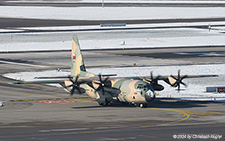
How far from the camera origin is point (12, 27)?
12988 cm

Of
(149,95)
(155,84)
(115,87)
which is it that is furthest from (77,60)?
(149,95)

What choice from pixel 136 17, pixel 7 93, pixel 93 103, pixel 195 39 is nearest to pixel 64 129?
pixel 93 103

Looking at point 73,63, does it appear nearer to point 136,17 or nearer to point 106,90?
point 106,90

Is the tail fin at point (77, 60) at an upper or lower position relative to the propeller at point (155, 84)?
upper

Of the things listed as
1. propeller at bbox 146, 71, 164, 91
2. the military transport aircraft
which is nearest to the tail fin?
the military transport aircraft

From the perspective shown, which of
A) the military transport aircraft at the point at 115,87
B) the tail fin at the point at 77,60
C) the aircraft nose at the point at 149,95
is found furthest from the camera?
the tail fin at the point at 77,60

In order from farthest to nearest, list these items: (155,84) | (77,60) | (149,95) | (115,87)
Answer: (77,60) < (155,84) < (115,87) < (149,95)

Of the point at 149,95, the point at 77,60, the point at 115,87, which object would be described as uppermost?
the point at 77,60

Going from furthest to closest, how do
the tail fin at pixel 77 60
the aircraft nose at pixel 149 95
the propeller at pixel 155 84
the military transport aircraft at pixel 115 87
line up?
the tail fin at pixel 77 60 → the propeller at pixel 155 84 → the military transport aircraft at pixel 115 87 → the aircraft nose at pixel 149 95

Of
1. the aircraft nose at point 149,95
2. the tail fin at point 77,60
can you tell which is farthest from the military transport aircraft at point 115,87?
the tail fin at point 77,60

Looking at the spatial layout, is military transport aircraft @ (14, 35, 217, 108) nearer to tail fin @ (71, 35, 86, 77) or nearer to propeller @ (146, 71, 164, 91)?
propeller @ (146, 71, 164, 91)

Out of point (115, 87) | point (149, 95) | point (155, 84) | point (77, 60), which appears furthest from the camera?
point (77, 60)

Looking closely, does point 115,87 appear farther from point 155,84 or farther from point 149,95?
point 149,95

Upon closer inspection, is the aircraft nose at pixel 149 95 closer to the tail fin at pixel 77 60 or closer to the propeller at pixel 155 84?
the propeller at pixel 155 84
